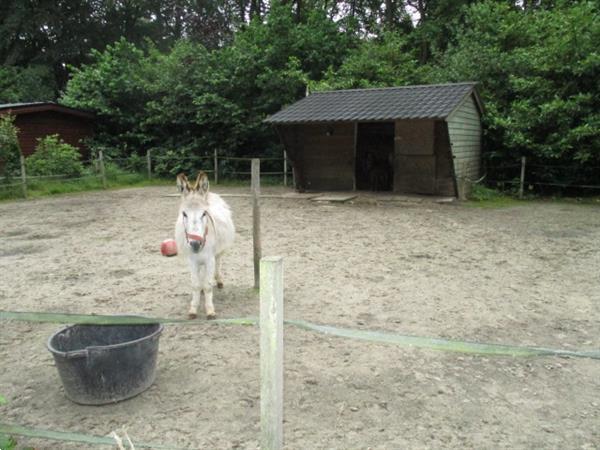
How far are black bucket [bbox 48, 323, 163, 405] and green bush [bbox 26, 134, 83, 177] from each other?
48.9 feet

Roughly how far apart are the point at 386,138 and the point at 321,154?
2.46 meters

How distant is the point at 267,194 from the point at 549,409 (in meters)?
13.0

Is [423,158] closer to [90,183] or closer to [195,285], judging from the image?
[195,285]

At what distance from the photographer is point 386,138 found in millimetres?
16234

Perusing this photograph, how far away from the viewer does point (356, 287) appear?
5883mm

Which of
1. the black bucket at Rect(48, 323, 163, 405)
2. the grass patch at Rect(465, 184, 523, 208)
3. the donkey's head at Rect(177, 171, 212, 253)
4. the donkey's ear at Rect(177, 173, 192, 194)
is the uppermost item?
the donkey's ear at Rect(177, 173, 192, 194)

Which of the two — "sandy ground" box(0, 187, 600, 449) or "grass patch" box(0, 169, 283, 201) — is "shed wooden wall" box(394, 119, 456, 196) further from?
"grass patch" box(0, 169, 283, 201)

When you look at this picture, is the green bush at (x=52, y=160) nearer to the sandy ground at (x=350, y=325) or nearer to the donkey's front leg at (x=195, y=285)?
the sandy ground at (x=350, y=325)

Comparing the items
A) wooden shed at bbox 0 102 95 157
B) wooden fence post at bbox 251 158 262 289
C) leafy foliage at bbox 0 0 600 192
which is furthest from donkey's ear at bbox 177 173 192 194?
wooden shed at bbox 0 102 95 157

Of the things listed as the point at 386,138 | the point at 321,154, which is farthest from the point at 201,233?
the point at 386,138

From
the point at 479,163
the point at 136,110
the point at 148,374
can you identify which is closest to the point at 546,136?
the point at 479,163

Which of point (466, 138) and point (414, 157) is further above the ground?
point (466, 138)

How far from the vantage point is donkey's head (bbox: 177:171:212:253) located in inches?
171

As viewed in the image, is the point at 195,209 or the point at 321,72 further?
the point at 321,72
